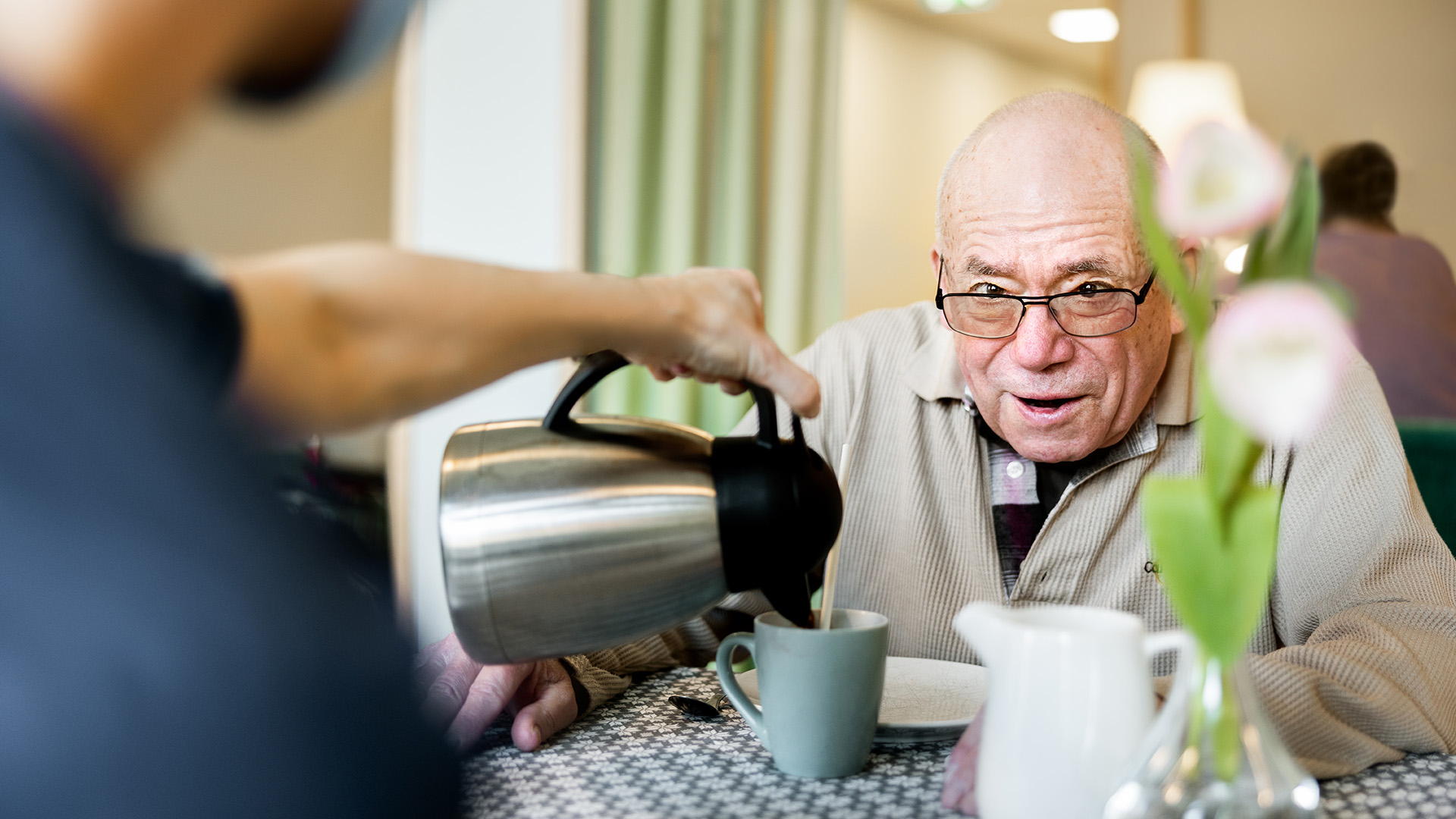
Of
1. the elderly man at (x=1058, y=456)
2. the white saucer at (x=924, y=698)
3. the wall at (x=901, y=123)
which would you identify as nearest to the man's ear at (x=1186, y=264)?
the elderly man at (x=1058, y=456)

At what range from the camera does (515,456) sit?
683mm

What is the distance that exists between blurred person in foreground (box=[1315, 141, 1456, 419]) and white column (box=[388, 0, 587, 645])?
1.73 m

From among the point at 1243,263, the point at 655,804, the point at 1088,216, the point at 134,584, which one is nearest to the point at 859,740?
the point at 655,804

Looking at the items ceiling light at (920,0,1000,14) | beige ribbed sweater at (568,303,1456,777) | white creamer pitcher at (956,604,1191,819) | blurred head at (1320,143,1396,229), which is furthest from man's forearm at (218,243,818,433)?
ceiling light at (920,0,1000,14)

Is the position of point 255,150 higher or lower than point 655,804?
higher

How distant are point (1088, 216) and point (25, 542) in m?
1.06

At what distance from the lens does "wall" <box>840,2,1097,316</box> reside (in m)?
2.87

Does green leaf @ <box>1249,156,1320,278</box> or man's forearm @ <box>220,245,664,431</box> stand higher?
green leaf @ <box>1249,156,1320,278</box>

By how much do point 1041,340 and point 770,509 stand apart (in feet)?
2.04

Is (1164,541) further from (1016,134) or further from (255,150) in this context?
(255,150)

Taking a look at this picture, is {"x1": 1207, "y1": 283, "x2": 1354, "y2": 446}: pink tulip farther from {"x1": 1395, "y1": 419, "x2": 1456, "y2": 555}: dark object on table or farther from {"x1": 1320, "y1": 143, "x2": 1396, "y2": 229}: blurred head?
{"x1": 1320, "y1": 143, "x2": 1396, "y2": 229}: blurred head

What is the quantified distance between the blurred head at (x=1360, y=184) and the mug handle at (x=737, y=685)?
7.27 ft

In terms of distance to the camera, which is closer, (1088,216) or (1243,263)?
(1243,263)

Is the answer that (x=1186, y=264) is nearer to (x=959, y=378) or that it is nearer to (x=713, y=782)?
(x=959, y=378)
